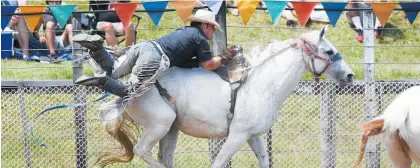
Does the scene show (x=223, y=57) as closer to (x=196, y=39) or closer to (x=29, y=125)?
(x=196, y=39)

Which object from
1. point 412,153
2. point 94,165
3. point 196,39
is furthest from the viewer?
point 94,165

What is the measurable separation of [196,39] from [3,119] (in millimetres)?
2825

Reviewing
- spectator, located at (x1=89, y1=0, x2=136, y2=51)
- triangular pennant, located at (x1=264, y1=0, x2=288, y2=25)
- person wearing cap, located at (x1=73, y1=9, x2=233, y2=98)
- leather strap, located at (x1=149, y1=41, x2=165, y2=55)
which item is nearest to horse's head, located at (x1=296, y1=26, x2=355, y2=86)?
person wearing cap, located at (x1=73, y1=9, x2=233, y2=98)

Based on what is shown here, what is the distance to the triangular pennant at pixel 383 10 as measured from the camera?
1005 cm

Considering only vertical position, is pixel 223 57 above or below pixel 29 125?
above

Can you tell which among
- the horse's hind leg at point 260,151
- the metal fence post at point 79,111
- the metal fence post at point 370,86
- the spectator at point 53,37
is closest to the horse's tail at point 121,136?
the metal fence post at point 79,111

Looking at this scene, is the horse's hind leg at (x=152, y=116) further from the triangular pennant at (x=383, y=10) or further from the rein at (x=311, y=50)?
the triangular pennant at (x=383, y=10)

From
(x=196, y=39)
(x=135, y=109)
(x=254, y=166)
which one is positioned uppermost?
(x=196, y=39)

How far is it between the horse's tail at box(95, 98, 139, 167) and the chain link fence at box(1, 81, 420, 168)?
907 millimetres

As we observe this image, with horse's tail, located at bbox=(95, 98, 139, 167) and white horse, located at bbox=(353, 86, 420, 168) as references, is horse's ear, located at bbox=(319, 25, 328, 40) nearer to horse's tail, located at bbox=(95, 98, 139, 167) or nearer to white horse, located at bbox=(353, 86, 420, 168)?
white horse, located at bbox=(353, 86, 420, 168)

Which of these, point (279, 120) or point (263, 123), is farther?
point (279, 120)

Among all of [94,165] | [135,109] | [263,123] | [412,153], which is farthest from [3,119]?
[412,153]

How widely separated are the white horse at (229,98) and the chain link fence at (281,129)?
150 cm

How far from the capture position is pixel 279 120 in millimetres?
10789
